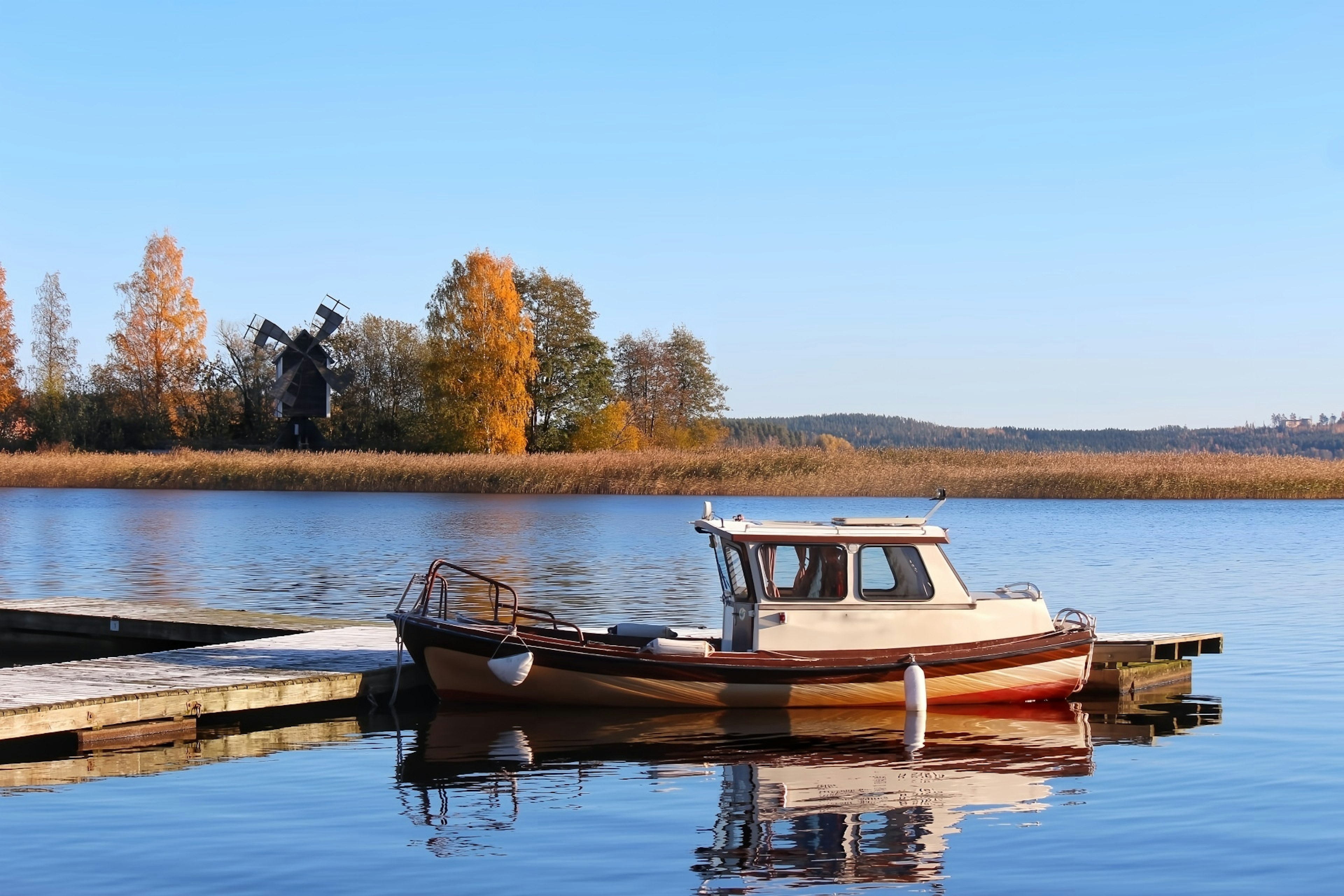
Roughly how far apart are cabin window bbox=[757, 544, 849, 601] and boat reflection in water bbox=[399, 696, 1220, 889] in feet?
4.32

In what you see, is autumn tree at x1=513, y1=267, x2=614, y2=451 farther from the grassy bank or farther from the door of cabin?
the door of cabin

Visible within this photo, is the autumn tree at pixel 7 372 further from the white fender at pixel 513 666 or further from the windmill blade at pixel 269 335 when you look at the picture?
the white fender at pixel 513 666

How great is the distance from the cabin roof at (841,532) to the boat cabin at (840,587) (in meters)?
0.01

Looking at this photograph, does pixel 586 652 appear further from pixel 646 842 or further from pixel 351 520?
pixel 351 520

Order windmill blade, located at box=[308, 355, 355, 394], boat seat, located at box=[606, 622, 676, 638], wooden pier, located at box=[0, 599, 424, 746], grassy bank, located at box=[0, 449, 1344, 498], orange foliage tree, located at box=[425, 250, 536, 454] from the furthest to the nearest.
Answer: windmill blade, located at box=[308, 355, 355, 394]
orange foliage tree, located at box=[425, 250, 536, 454]
grassy bank, located at box=[0, 449, 1344, 498]
boat seat, located at box=[606, 622, 676, 638]
wooden pier, located at box=[0, 599, 424, 746]

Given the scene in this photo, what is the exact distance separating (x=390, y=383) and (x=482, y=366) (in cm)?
1185

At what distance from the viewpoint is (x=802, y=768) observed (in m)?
12.2

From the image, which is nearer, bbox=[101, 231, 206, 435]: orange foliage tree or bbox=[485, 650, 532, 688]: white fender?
bbox=[485, 650, 532, 688]: white fender

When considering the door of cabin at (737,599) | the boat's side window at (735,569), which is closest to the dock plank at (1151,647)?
the door of cabin at (737,599)

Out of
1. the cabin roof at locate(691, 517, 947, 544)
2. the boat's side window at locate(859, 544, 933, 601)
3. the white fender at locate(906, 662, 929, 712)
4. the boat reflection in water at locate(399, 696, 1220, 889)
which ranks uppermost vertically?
the cabin roof at locate(691, 517, 947, 544)

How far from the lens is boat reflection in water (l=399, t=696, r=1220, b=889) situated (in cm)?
965

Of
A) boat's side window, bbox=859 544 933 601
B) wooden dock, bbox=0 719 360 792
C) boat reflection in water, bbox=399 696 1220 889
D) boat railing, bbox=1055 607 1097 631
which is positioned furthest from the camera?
boat railing, bbox=1055 607 1097 631

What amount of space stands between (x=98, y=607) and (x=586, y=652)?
902cm

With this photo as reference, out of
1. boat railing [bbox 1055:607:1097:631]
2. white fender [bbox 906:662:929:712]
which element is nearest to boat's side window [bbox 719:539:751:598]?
white fender [bbox 906:662:929:712]
